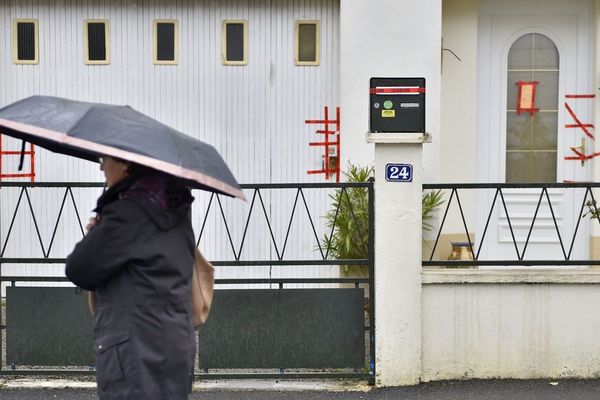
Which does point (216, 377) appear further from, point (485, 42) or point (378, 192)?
point (485, 42)

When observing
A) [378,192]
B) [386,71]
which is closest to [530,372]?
[378,192]

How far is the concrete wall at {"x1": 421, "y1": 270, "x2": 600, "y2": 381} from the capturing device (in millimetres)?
6832

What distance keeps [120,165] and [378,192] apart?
9.72ft

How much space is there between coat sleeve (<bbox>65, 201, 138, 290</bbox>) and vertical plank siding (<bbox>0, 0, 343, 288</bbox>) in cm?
568

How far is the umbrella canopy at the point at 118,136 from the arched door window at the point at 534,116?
6.14m

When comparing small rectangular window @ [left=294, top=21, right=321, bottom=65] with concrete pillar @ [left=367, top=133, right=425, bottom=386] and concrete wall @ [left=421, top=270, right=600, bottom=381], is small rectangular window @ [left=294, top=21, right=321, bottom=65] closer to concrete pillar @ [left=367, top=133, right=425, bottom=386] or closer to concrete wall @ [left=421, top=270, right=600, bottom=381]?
concrete pillar @ [left=367, top=133, right=425, bottom=386]

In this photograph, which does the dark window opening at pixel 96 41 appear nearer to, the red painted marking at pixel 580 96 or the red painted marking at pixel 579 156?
the red painted marking at pixel 580 96

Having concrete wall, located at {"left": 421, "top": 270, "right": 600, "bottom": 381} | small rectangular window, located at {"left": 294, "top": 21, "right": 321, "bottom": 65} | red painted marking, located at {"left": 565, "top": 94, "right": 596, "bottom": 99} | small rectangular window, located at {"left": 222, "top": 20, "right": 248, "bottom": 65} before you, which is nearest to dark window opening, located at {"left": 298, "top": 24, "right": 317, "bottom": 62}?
small rectangular window, located at {"left": 294, "top": 21, "right": 321, "bottom": 65}

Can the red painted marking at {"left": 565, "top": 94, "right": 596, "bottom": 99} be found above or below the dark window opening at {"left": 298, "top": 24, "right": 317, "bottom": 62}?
below

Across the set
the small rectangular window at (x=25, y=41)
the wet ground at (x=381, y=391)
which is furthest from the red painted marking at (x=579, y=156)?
the small rectangular window at (x=25, y=41)

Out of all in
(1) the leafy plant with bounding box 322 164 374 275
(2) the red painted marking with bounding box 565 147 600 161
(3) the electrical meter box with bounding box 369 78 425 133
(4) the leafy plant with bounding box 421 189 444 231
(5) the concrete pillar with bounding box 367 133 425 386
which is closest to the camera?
(3) the electrical meter box with bounding box 369 78 425 133

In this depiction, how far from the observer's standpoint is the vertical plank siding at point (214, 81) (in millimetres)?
9617

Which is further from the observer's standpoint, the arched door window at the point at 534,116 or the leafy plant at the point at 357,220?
the arched door window at the point at 534,116

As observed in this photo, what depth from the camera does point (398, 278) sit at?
6.79 m
